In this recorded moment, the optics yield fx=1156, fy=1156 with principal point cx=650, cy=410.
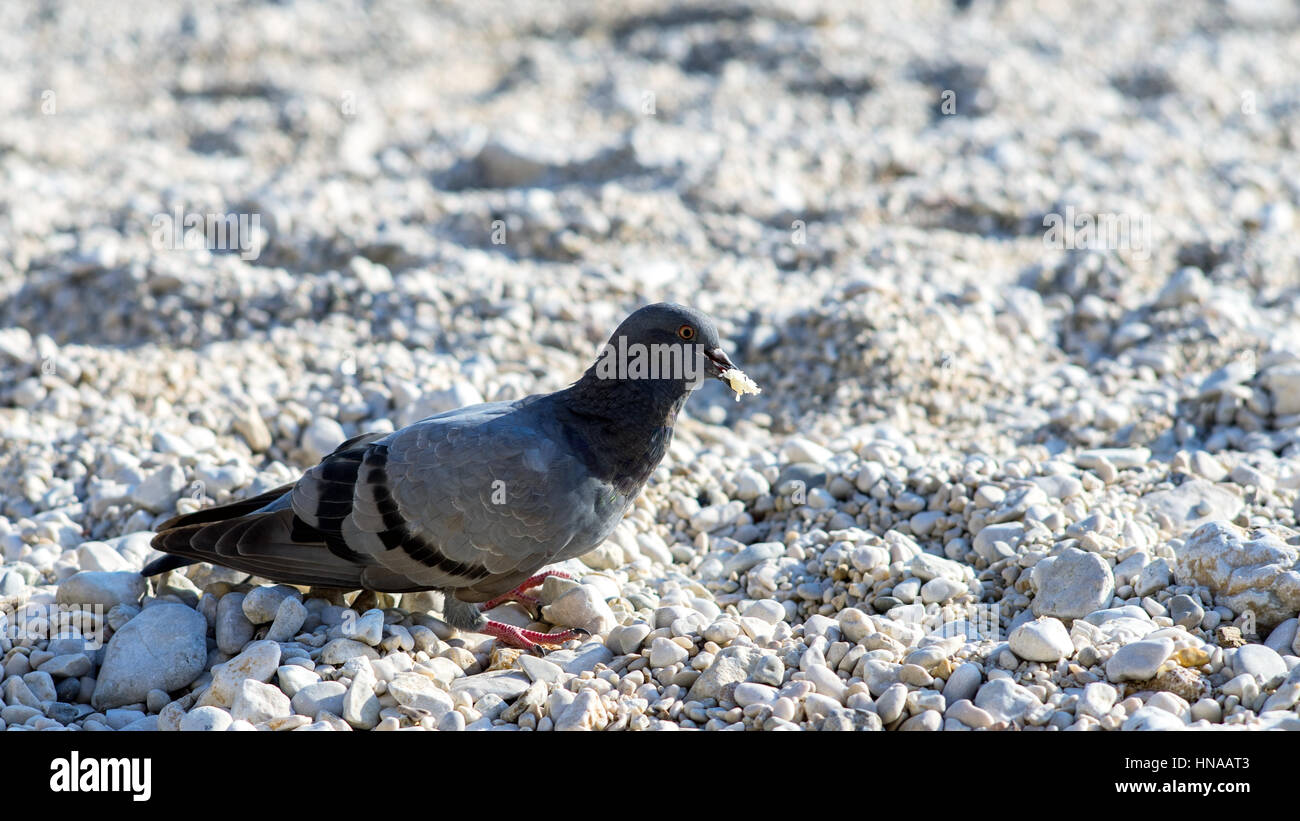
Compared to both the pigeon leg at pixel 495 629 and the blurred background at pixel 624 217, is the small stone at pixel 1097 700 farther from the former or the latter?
the blurred background at pixel 624 217

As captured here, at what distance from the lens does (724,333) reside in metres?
7.88

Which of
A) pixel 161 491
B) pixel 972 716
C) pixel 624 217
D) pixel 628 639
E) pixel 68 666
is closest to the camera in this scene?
pixel 972 716

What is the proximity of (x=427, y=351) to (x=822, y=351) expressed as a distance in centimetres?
259

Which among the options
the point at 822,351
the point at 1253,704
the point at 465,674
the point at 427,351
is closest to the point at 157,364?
the point at 427,351

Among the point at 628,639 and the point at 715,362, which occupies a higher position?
the point at 715,362

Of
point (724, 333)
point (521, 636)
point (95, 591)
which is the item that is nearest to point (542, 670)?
point (521, 636)

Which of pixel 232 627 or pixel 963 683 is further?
pixel 232 627

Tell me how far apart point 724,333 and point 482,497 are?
3.58 m

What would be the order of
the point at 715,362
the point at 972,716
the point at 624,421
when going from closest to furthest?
1. the point at 972,716
2. the point at 624,421
3. the point at 715,362

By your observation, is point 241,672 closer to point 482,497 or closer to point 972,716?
point 482,497

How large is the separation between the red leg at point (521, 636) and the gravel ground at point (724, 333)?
115 millimetres

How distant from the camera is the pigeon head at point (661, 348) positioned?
4.80 metres

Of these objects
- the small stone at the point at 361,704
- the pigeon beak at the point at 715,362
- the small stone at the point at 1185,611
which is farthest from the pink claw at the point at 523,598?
the small stone at the point at 1185,611

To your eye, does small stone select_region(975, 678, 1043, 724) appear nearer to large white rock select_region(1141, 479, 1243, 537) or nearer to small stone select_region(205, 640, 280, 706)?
large white rock select_region(1141, 479, 1243, 537)
